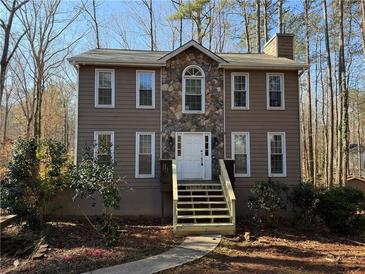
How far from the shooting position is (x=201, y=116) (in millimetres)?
13523

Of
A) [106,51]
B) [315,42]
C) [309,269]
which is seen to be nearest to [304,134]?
[315,42]

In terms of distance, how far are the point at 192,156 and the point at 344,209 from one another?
5.50 meters

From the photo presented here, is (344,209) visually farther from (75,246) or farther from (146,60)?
(146,60)

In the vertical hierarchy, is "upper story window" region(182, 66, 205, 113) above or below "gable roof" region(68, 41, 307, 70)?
below

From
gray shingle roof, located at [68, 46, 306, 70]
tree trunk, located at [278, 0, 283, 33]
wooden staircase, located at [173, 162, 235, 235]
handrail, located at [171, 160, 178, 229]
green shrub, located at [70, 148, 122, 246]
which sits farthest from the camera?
tree trunk, located at [278, 0, 283, 33]

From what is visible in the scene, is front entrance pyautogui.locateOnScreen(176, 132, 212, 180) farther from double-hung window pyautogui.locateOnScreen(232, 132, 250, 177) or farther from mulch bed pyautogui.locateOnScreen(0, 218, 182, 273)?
mulch bed pyautogui.locateOnScreen(0, 218, 182, 273)

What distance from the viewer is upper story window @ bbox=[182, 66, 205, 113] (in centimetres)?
1353

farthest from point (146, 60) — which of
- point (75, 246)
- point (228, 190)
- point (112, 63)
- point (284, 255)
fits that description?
point (284, 255)

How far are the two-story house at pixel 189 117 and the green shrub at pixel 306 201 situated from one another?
60.1 inches

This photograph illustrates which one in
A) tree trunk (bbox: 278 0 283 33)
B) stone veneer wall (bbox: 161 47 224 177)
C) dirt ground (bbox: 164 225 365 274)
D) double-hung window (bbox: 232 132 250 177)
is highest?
tree trunk (bbox: 278 0 283 33)

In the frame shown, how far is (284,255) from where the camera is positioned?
27.2ft

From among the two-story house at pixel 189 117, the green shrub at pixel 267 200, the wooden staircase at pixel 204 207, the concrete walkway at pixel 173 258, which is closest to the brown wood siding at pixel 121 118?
the two-story house at pixel 189 117

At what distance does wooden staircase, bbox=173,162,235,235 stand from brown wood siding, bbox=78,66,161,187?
5.45ft

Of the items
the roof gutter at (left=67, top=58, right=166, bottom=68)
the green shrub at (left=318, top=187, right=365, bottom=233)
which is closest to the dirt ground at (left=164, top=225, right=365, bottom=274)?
the green shrub at (left=318, top=187, right=365, bottom=233)
